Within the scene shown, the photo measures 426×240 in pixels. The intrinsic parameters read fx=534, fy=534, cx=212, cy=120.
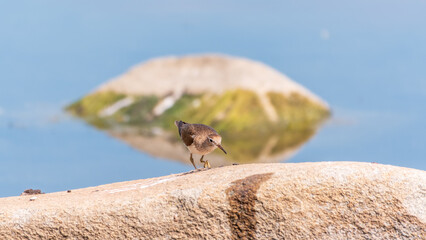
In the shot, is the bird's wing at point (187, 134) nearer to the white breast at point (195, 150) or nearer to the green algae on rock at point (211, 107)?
the white breast at point (195, 150)

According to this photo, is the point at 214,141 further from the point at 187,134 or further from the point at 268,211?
the point at 268,211

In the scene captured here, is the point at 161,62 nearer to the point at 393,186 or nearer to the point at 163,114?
the point at 163,114

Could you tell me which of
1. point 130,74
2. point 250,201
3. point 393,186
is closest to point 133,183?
point 250,201

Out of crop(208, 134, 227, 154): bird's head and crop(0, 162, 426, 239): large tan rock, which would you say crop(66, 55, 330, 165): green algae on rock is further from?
crop(0, 162, 426, 239): large tan rock

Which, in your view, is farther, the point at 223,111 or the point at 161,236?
the point at 223,111

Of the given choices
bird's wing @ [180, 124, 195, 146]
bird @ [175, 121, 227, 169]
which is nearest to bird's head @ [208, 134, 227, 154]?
bird @ [175, 121, 227, 169]

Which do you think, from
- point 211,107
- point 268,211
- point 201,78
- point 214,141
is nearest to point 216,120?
point 211,107
